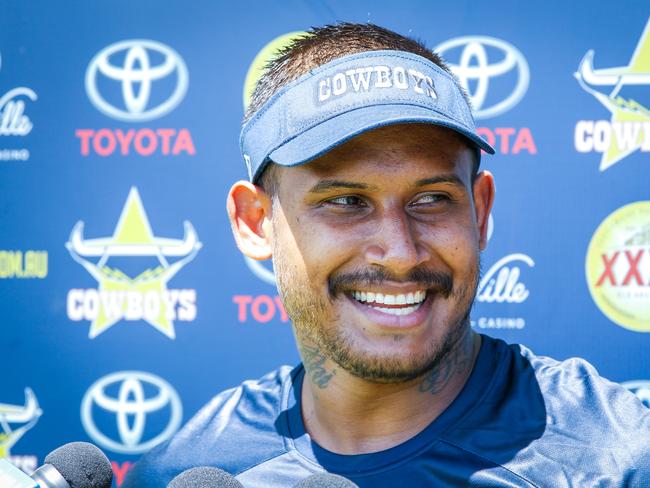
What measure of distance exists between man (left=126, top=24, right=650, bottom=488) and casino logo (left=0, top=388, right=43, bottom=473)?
4.21ft

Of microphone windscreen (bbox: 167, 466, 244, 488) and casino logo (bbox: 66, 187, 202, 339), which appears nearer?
microphone windscreen (bbox: 167, 466, 244, 488)

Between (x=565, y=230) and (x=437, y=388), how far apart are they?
1.16 meters

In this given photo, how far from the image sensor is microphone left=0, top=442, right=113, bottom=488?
701 millimetres

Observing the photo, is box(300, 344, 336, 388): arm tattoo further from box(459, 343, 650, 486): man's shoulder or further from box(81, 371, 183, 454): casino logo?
→ box(81, 371, 183, 454): casino logo

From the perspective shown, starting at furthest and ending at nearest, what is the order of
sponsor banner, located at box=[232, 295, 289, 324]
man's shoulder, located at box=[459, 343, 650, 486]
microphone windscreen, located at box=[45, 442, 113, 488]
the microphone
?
sponsor banner, located at box=[232, 295, 289, 324], man's shoulder, located at box=[459, 343, 650, 486], microphone windscreen, located at box=[45, 442, 113, 488], the microphone

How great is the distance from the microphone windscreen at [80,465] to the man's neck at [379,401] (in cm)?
37

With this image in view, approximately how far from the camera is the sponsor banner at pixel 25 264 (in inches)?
87.8

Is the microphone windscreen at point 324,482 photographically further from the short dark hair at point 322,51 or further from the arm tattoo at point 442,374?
the short dark hair at point 322,51

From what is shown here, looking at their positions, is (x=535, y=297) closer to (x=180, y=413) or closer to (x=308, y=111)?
(x=180, y=413)

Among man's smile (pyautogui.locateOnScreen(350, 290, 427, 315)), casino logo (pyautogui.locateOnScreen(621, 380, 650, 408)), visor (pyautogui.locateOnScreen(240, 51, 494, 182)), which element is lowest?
casino logo (pyautogui.locateOnScreen(621, 380, 650, 408))

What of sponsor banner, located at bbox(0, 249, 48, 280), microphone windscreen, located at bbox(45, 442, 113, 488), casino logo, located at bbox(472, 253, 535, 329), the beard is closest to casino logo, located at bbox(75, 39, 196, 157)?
sponsor banner, located at bbox(0, 249, 48, 280)

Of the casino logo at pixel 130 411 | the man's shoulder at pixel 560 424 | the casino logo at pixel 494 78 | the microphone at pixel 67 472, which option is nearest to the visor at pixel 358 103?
the man's shoulder at pixel 560 424

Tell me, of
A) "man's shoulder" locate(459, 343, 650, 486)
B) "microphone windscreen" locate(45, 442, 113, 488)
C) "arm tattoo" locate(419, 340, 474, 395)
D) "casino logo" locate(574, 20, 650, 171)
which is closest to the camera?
"microphone windscreen" locate(45, 442, 113, 488)

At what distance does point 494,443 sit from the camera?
3.33 feet
